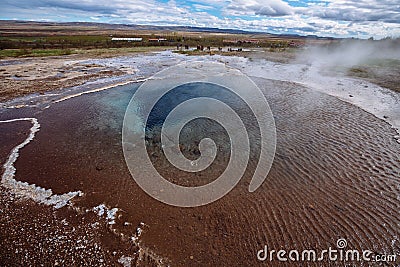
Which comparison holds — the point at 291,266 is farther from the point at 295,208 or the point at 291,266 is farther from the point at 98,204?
the point at 98,204

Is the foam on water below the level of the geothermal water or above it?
below

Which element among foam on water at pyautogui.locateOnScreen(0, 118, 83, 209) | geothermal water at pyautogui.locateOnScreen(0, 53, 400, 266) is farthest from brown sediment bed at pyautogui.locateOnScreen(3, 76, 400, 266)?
foam on water at pyautogui.locateOnScreen(0, 118, 83, 209)

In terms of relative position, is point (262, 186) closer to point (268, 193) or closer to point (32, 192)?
point (268, 193)

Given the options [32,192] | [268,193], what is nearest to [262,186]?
[268,193]

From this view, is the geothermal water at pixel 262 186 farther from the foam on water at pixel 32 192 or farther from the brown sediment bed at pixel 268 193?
the foam on water at pixel 32 192

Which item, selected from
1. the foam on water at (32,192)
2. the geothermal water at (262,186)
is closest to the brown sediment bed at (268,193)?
the geothermal water at (262,186)

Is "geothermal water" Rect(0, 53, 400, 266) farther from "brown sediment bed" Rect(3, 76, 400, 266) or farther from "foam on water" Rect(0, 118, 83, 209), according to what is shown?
"foam on water" Rect(0, 118, 83, 209)
